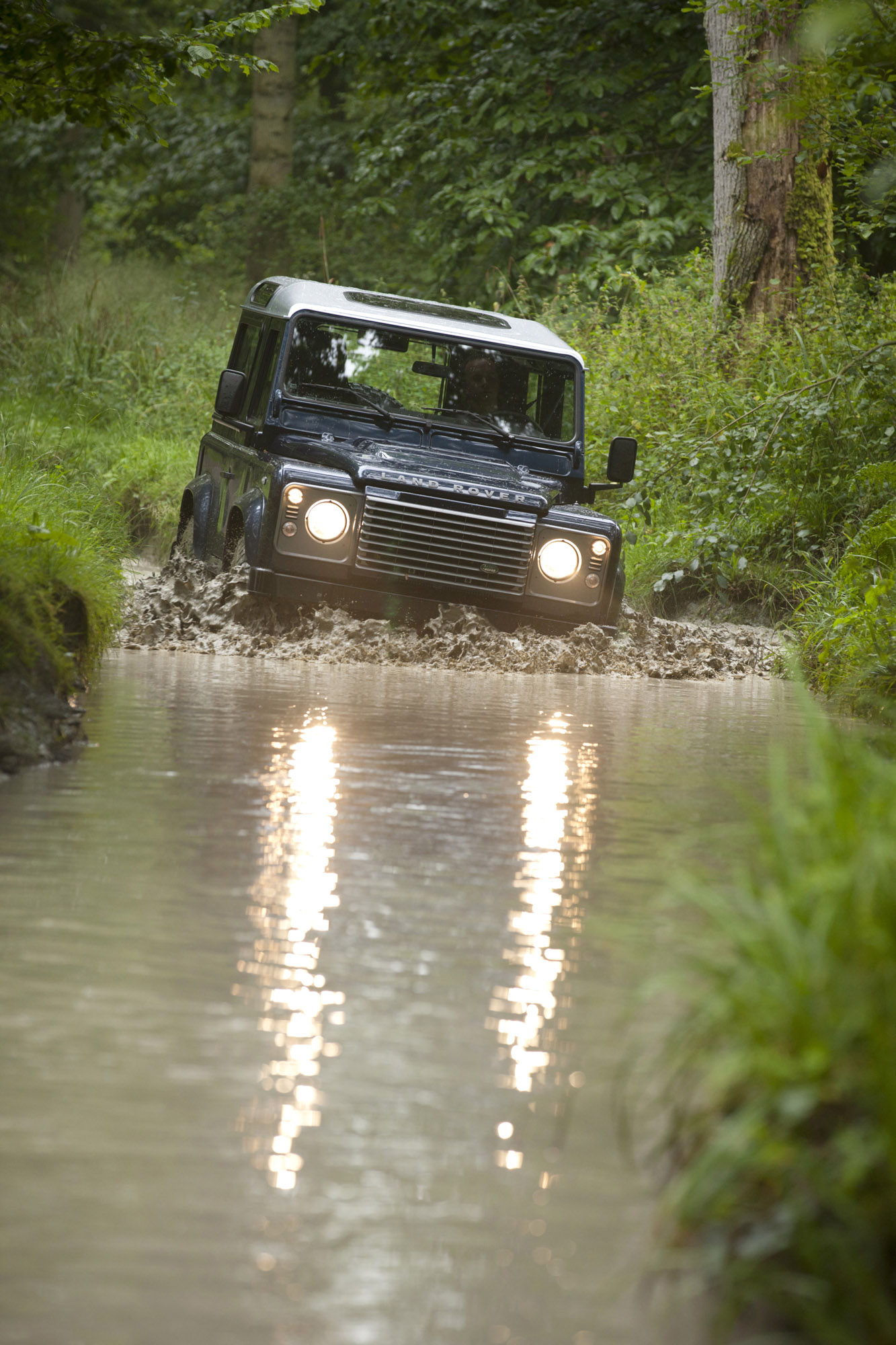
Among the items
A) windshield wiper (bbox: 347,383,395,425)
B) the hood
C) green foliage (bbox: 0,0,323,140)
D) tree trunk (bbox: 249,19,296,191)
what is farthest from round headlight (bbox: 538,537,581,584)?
tree trunk (bbox: 249,19,296,191)

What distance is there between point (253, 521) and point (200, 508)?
6.52 feet

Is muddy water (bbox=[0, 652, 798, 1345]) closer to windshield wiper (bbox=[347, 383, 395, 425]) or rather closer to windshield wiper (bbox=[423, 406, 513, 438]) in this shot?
windshield wiper (bbox=[347, 383, 395, 425])

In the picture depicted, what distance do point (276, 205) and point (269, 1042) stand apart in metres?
23.1

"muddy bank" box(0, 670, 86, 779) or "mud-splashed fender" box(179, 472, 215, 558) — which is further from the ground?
"mud-splashed fender" box(179, 472, 215, 558)

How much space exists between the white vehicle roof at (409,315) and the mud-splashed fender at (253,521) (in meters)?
1.19

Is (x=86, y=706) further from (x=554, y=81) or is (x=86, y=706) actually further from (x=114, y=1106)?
(x=554, y=81)

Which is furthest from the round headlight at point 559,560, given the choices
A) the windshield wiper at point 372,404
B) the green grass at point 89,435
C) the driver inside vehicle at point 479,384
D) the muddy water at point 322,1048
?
the muddy water at point 322,1048

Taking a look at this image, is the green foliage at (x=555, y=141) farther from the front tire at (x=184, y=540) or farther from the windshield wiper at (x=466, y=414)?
the windshield wiper at (x=466, y=414)

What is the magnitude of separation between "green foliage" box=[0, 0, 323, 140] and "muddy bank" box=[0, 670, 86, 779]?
13.7ft

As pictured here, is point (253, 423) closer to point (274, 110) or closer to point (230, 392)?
point (230, 392)

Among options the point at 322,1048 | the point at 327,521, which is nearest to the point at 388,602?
the point at 327,521

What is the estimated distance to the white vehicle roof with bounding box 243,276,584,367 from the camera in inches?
380

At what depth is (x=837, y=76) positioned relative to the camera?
906 centimetres

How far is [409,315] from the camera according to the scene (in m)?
9.87
